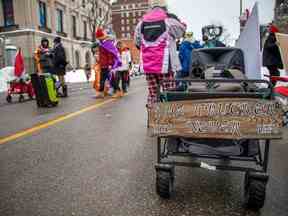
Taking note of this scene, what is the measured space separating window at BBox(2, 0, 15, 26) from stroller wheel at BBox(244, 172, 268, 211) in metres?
37.3

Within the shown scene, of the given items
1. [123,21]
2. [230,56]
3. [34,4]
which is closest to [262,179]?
[230,56]

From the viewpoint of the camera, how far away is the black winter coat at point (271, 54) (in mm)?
7363

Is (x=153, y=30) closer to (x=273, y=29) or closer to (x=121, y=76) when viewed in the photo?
(x=273, y=29)

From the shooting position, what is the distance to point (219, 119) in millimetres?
2283

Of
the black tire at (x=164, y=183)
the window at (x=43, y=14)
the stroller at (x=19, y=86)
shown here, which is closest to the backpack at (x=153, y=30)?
the black tire at (x=164, y=183)

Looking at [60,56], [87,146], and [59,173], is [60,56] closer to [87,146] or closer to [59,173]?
[87,146]

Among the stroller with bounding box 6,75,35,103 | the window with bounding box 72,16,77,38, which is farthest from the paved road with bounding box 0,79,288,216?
the window with bounding box 72,16,77,38

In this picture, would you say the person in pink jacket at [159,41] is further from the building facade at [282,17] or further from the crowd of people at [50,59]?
the building facade at [282,17]

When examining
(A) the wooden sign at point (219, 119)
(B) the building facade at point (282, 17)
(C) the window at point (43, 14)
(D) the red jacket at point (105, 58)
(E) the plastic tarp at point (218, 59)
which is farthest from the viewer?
(C) the window at point (43, 14)

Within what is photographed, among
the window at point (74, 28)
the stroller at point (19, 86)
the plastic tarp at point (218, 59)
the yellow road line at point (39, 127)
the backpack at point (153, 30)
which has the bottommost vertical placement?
the yellow road line at point (39, 127)

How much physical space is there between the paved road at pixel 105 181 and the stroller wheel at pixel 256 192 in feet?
0.22

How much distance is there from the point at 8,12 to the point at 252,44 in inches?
1458

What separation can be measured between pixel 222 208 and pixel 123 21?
137356mm

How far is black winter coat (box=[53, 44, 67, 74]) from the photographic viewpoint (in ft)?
34.2
